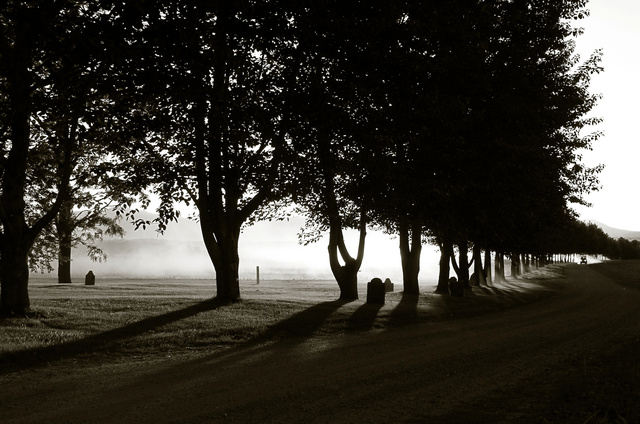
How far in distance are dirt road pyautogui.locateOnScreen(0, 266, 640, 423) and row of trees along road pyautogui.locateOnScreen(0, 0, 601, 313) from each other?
5.92 meters

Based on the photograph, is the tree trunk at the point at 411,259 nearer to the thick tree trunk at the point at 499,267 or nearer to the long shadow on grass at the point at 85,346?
the long shadow on grass at the point at 85,346

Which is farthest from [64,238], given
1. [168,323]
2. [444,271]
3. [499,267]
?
[499,267]

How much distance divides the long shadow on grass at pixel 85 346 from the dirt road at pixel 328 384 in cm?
127

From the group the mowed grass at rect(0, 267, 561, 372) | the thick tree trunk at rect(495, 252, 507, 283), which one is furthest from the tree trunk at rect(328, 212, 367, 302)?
the thick tree trunk at rect(495, 252, 507, 283)

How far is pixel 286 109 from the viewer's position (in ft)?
57.6

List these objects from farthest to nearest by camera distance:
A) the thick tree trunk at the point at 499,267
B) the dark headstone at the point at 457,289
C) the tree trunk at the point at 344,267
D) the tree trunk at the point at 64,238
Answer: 1. the thick tree trunk at the point at 499,267
2. the tree trunk at the point at 64,238
3. the dark headstone at the point at 457,289
4. the tree trunk at the point at 344,267

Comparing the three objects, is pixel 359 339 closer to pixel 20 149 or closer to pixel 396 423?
pixel 396 423

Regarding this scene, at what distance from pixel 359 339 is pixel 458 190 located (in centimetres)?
756

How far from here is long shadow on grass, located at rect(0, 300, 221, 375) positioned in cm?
1003

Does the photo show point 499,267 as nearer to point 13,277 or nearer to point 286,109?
point 286,109

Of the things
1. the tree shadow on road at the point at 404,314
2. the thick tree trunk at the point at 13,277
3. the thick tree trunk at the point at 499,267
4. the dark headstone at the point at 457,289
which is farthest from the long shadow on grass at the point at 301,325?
the thick tree trunk at the point at 499,267

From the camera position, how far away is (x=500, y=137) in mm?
21438

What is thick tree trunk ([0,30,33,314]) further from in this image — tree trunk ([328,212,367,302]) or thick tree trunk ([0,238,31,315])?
tree trunk ([328,212,367,302])

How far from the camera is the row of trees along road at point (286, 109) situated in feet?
43.9
